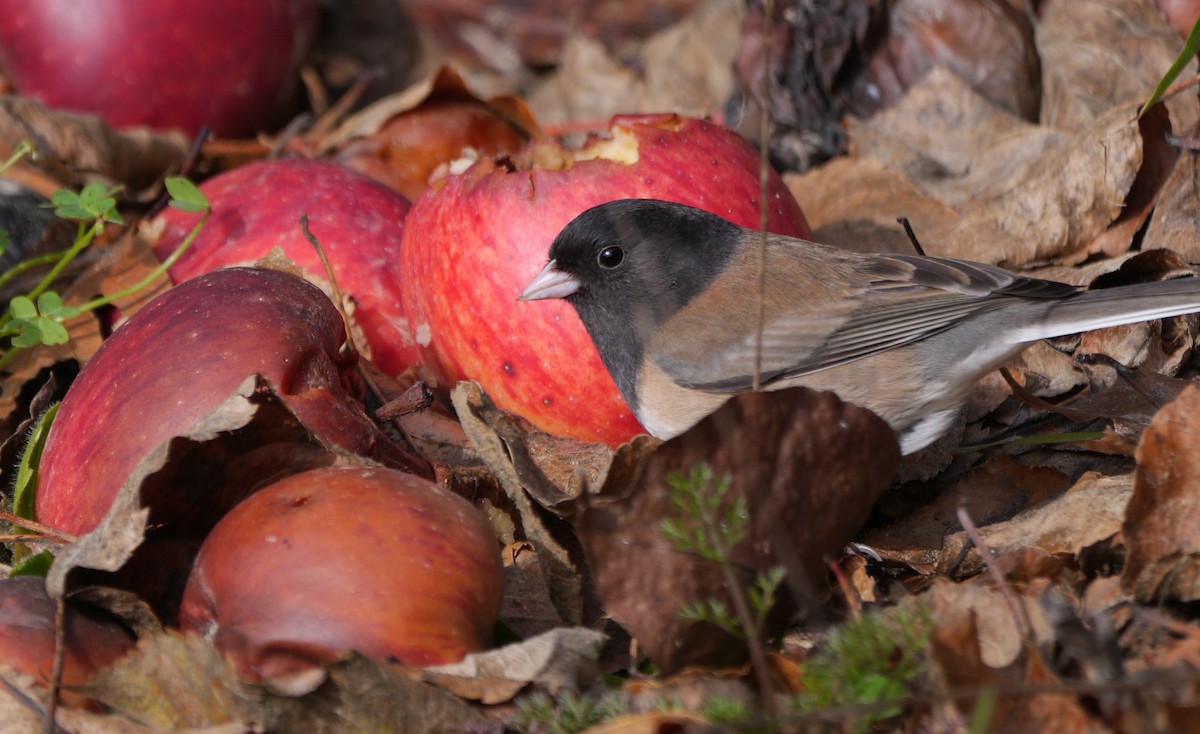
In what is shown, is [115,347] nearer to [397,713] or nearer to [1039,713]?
[397,713]

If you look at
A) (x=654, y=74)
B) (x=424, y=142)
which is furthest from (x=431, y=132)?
(x=654, y=74)

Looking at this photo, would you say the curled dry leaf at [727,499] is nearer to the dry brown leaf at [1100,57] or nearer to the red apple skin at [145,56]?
the dry brown leaf at [1100,57]

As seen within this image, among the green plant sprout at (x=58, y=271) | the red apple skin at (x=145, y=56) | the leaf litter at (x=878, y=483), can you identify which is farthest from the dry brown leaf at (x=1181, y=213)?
the red apple skin at (x=145, y=56)

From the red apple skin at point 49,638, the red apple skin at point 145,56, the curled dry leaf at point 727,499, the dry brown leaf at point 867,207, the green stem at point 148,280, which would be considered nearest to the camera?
the red apple skin at point 49,638

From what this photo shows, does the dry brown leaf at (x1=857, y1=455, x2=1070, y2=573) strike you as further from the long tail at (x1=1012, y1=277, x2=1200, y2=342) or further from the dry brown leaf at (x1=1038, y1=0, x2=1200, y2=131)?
the dry brown leaf at (x1=1038, y1=0, x2=1200, y2=131)

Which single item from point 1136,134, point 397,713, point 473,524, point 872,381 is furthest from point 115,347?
point 1136,134

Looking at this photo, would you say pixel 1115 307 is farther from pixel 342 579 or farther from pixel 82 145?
pixel 82 145
